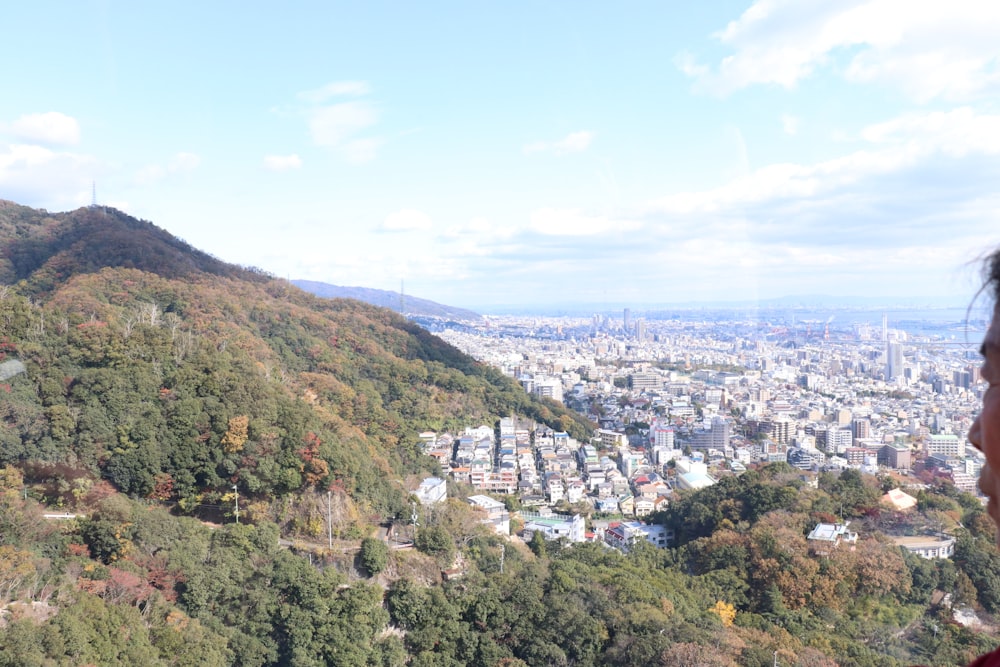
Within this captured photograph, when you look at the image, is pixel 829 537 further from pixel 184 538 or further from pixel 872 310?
pixel 872 310

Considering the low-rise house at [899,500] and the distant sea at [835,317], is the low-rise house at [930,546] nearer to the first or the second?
the low-rise house at [899,500]

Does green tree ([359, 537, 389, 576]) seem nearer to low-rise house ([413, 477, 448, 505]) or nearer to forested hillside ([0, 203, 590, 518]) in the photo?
forested hillside ([0, 203, 590, 518])

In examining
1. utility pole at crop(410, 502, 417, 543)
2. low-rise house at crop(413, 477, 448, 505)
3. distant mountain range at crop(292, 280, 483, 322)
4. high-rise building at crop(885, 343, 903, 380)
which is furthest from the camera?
distant mountain range at crop(292, 280, 483, 322)

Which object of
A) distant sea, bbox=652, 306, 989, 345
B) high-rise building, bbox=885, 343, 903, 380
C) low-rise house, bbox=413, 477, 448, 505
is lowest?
low-rise house, bbox=413, 477, 448, 505

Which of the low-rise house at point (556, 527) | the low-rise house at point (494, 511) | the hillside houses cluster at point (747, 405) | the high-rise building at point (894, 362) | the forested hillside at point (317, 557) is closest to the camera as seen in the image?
the forested hillside at point (317, 557)

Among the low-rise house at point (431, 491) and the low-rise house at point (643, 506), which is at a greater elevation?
the low-rise house at point (431, 491)

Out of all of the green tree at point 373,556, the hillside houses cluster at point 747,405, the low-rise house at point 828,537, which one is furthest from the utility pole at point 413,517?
the hillside houses cluster at point 747,405

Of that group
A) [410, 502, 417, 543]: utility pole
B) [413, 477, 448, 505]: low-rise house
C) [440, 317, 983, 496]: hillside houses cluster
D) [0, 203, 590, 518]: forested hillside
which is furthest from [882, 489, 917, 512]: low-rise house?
[0, 203, 590, 518]: forested hillside

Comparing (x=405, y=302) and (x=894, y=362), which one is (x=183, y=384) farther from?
(x=405, y=302)

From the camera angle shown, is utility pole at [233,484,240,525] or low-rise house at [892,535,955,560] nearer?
utility pole at [233,484,240,525]

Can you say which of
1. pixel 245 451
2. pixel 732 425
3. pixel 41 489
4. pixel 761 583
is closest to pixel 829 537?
pixel 761 583

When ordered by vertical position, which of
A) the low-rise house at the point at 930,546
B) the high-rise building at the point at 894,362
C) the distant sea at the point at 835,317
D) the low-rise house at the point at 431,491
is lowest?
the low-rise house at the point at 930,546
